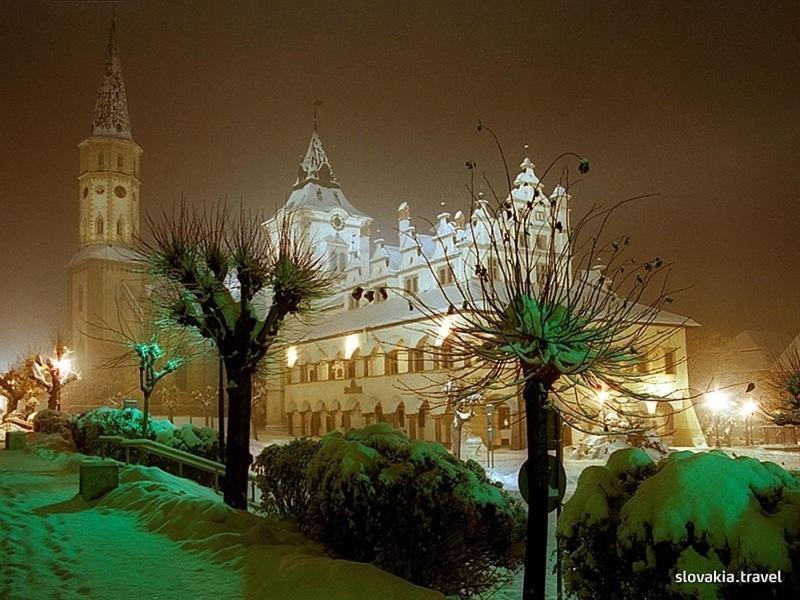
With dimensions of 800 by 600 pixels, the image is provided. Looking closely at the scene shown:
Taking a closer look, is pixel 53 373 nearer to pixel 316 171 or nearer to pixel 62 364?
pixel 62 364

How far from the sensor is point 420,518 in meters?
8.17

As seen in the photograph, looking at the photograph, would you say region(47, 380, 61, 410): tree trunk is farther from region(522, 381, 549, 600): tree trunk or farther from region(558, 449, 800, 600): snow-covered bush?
region(558, 449, 800, 600): snow-covered bush

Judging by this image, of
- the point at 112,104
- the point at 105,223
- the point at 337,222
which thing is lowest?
the point at 337,222

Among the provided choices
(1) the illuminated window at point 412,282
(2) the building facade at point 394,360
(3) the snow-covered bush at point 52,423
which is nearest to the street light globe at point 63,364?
(3) the snow-covered bush at point 52,423

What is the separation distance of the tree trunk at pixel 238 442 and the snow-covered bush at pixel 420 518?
3668mm

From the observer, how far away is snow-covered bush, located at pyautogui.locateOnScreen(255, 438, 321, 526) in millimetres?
10219


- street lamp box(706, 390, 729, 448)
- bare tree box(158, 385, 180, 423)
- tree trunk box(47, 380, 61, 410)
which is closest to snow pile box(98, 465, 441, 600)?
tree trunk box(47, 380, 61, 410)

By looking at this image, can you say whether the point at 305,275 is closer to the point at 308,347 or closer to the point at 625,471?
the point at 625,471

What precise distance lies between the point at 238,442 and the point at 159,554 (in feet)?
12.0

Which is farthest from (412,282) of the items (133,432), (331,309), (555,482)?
(555,482)

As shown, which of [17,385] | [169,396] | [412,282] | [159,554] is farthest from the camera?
[169,396]

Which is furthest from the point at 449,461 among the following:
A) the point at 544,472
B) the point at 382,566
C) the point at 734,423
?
the point at 734,423

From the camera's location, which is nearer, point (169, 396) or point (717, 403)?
point (717, 403)

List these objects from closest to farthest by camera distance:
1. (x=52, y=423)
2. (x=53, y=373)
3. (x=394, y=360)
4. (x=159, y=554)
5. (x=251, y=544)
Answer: (x=159, y=554) < (x=251, y=544) < (x=52, y=423) < (x=394, y=360) < (x=53, y=373)
